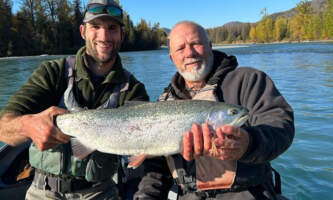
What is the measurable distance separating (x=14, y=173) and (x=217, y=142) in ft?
13.9

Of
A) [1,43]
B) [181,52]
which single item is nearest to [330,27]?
[1,43]

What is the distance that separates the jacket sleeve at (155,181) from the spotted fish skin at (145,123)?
1.85ft

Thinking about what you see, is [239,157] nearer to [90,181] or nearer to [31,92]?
[90,181]

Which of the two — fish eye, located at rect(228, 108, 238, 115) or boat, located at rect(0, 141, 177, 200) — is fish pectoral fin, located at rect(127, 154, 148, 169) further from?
boat, located at rect(0, 141, 177, 200)

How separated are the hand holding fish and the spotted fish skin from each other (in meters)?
0.16

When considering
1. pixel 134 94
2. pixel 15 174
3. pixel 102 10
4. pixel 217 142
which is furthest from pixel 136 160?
pixel 15 174

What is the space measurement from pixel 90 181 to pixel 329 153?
6.50 metres

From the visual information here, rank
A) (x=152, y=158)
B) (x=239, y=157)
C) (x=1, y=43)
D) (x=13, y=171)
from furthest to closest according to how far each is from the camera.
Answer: (x=1, y=43)
(x=13, y=171)
(x=152, y=158)
(x=239, y=157)

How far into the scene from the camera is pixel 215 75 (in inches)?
124

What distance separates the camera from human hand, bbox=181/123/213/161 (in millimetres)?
2381

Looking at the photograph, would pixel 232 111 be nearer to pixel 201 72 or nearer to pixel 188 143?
pixel 188 143

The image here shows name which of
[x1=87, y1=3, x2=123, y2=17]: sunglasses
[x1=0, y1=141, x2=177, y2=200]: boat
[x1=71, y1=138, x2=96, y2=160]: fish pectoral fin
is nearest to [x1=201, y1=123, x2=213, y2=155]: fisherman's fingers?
[x1=71, y1=138, x2=96, y2=160]: fish pectoral fin

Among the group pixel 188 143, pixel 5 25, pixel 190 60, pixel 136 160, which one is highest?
pixel 5 25

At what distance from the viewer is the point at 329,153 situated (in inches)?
278
